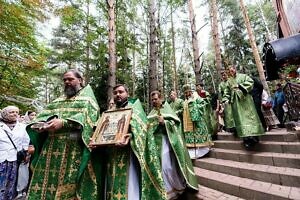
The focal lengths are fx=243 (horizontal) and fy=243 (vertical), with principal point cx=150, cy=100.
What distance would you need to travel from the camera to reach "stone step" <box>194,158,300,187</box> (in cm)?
358

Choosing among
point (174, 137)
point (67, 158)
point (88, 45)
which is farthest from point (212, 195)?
point (88, 45)

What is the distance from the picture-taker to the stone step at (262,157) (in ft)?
13.3

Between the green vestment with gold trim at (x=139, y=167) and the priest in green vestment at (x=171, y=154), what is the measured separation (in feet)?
2.21

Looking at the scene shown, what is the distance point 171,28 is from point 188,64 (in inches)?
423

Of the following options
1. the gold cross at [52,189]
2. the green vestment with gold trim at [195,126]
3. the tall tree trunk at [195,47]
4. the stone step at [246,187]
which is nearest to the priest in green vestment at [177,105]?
the green vestment with gold trim at [195,126]

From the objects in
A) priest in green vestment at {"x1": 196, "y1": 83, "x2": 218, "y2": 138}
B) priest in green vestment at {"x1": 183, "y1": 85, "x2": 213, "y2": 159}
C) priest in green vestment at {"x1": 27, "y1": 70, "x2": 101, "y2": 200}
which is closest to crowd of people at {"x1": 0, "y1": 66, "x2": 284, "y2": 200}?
priest in green vestment at {"x1": 27, "y1": 70, "x2": 101, "y2": 200}

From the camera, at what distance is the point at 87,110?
2.87m

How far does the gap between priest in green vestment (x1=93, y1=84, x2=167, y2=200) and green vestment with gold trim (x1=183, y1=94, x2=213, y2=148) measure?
3025 mm

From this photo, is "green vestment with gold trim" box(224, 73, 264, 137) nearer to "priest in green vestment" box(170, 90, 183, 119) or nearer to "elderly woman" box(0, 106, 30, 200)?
"priest in green vestment" box(170, 90, 183, 119)

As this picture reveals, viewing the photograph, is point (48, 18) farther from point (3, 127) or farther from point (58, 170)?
point (58, 170)

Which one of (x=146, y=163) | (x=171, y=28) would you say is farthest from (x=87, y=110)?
(x=171, y=28)

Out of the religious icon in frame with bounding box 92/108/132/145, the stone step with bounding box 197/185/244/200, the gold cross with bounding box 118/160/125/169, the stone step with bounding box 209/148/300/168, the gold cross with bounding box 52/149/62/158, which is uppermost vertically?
the religious icon in frame with bounding box 92/108/132/145

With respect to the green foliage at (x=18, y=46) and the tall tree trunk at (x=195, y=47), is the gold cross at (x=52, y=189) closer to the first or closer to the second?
the green foliage at (x=18, y=46)

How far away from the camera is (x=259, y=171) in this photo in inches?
159
